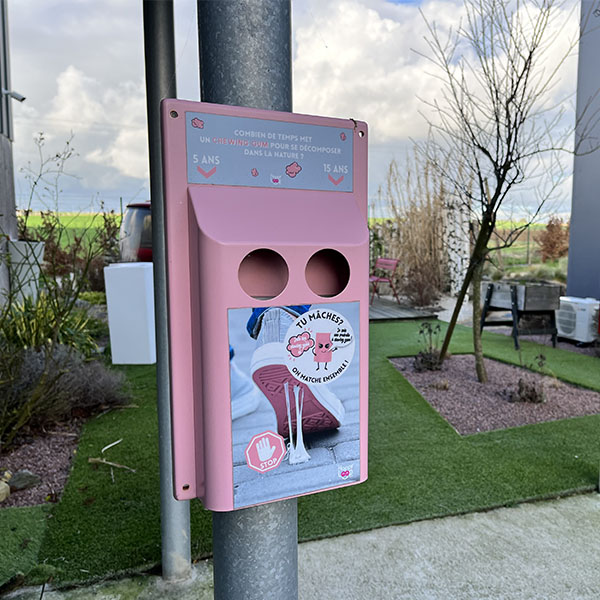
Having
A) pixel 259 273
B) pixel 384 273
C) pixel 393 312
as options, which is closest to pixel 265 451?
pixel 259 273

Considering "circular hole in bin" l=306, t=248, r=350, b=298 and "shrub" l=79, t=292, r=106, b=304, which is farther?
"shrub" l=79, t=292, r=106, b=304

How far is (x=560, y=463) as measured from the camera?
3.24m

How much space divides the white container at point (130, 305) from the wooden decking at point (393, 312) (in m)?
3.89

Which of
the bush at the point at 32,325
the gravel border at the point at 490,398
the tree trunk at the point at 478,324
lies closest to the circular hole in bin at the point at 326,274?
the gravel border at the point at 490,398

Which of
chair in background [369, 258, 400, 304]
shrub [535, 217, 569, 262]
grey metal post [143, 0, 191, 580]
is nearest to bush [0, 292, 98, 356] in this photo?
grey metal post [143, 0, 191, 580]


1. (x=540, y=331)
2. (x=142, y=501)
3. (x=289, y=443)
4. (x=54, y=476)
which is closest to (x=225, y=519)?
(x=289, y=443)

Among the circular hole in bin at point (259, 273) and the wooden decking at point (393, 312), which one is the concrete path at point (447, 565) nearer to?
the circular hole in bin at point (259, 273)

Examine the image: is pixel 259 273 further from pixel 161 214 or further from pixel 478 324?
pixel 478 324

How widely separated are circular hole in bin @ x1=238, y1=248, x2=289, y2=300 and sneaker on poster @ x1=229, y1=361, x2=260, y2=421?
17 cm

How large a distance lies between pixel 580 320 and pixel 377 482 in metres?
4.86

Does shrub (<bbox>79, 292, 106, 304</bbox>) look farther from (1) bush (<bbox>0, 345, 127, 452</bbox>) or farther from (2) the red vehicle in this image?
(1) bush (<bbox>0, 345, 127, 452</bbox>)

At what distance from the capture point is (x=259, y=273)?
3.66 ft

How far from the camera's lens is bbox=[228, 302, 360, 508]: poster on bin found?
1021 mm

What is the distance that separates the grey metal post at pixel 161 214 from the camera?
178 centimetres
